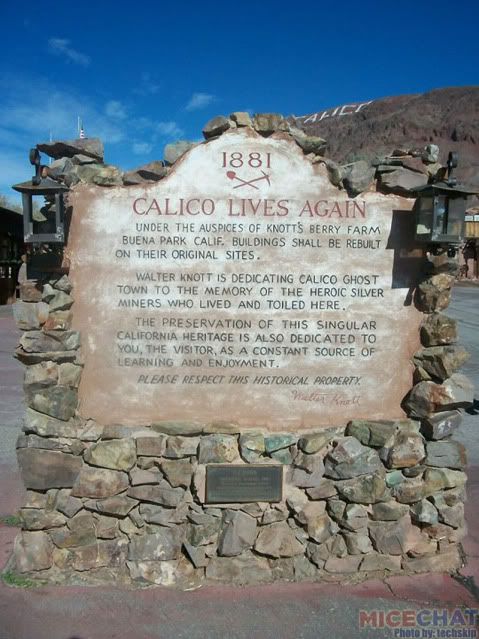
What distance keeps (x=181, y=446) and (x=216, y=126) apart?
226cm

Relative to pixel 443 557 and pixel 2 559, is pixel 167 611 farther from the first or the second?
pixel 443 557

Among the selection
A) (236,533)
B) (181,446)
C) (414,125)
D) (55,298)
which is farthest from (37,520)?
(414,125)

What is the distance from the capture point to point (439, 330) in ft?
12.9

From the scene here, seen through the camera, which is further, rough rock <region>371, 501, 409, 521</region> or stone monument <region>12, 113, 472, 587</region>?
rough rock <region>371, 501, 409, 521</region>

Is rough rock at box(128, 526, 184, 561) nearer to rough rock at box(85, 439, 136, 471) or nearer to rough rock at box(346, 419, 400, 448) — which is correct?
rough rock at box(85, 439, 136, 471)

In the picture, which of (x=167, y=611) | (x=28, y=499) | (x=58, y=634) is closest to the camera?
(x=58, y=634)

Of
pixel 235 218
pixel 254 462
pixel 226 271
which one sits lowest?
pixel 254 462

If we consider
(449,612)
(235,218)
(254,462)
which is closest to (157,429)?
(254,462)

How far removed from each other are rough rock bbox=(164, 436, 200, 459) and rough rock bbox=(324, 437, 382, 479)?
961mm

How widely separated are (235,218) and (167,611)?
8.69ft

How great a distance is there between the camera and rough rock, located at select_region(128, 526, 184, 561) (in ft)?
12.6

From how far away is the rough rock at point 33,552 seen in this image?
149 inches

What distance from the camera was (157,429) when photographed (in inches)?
153

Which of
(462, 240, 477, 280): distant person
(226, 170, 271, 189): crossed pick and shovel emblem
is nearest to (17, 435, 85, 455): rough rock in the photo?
(226, 170, 271, 189): crossed pick and shovel emblem
